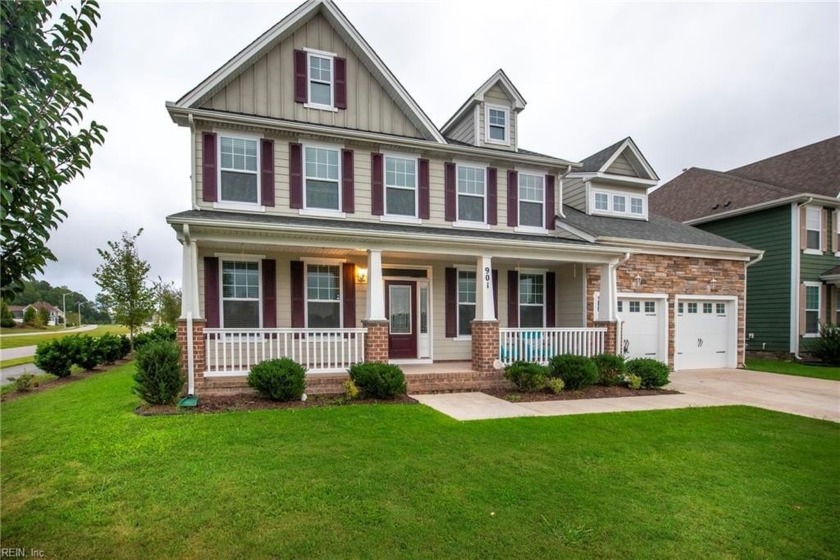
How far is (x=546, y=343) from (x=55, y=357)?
43.4 feet

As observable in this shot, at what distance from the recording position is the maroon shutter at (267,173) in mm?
9500

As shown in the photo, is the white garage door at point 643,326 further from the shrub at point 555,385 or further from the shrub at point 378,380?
the shrub at point 378,380

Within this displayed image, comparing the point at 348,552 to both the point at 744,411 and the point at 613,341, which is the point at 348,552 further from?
the point at 613,341

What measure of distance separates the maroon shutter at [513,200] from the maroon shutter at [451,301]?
220 centimetres

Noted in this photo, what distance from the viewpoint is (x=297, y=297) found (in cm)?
978

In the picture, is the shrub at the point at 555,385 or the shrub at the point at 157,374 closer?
the shrub at the point at 157,374

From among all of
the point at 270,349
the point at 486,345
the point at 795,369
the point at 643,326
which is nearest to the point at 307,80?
the point at 270,349

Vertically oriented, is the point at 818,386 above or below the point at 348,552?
below

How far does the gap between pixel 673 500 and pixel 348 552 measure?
3.06 metres

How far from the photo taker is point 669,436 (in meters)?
5.98

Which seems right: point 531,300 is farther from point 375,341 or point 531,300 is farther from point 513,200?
point 375,341

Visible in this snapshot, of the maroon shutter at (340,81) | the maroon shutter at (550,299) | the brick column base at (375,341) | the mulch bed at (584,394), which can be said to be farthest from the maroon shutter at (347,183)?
the maroon shutter at (550,299)

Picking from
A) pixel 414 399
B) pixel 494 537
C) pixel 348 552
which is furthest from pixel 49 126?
pixel 414 399

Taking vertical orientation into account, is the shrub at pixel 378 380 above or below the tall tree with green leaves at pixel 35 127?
below
